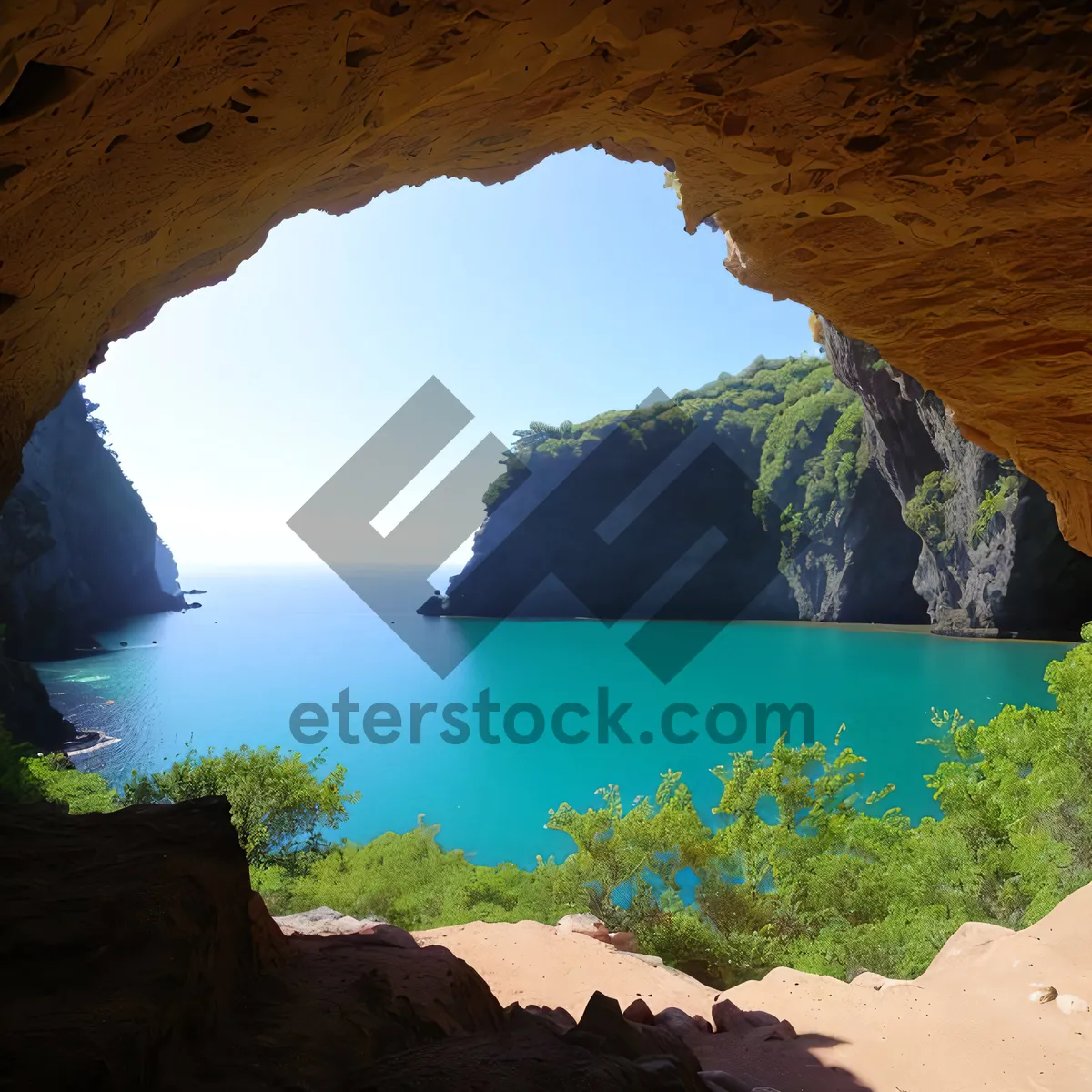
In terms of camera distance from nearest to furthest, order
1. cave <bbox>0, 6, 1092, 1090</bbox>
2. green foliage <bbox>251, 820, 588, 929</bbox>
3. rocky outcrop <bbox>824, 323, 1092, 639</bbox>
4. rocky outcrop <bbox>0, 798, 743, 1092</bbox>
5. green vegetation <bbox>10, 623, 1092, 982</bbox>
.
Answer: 1. cave <bbox>0, 6, 1092, 1090</bbox>
2. rocky outcrop <bbox>0, 798, 743, 1092</bbox>
3. green vegetation <bbox>10, 623, 1092, 982</bbox>
4. green foliage <bbox>251, 820, 588, 929</bbox>
5. rocky outcrop <bbox>824, 323, 1092, 639</bbox>

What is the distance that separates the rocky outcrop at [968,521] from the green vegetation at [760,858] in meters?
12.6

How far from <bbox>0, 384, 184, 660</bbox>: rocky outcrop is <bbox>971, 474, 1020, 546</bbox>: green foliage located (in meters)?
27.1

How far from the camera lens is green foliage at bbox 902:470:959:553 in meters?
23.4

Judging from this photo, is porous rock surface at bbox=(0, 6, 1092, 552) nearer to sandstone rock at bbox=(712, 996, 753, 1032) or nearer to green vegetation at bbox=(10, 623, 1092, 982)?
sandstone rock at bbox=(712, 996, 753, 1032)

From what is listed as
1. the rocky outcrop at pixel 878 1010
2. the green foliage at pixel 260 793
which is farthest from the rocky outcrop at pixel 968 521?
the green foliage at pixel 260 793

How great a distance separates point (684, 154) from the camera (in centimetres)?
301

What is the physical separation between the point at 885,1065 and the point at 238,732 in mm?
15019

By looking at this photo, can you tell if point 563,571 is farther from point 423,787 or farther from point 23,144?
point 23,144

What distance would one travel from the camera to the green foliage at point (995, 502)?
66.5ft

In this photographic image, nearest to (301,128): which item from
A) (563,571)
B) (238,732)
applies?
(238,732)

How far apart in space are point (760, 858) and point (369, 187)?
9.45m

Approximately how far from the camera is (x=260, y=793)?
9219 mm

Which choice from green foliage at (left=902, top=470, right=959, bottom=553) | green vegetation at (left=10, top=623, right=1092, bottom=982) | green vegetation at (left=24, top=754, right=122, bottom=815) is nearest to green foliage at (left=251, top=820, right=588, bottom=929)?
green vegetation at (left=10, top=623, right=1092, bottom=982)

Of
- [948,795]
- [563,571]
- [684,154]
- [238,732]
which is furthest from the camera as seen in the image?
[563,571]
